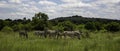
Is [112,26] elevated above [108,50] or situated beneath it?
situated beneath

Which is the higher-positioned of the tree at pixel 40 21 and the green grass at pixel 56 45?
the green grass at pixel 56 45

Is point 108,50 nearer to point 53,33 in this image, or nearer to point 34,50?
point 34,50

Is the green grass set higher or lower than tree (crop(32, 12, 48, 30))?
higher

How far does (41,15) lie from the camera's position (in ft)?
121

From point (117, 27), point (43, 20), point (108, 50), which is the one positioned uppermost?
point (108, 50)

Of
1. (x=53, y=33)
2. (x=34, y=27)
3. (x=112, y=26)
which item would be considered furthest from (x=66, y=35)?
(x=112, y=26)

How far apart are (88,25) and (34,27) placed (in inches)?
465

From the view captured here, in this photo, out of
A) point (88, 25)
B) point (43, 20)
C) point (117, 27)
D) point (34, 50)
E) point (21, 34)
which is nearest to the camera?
point (34, 50)

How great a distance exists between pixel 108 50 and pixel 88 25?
34.3 meters

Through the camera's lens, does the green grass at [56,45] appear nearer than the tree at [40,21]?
Yes

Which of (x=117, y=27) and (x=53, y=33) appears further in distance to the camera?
(x=117, y=27)

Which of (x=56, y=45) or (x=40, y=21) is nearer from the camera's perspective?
(x=56, y=45)

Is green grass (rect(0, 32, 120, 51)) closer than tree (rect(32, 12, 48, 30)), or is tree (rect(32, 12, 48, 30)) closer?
green grass (rect(0, 32, 120, 51))

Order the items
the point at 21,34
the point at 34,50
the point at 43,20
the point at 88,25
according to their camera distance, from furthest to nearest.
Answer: the point at 88,25, the point at 43,20, the point at 21,34, the point at 34,50
